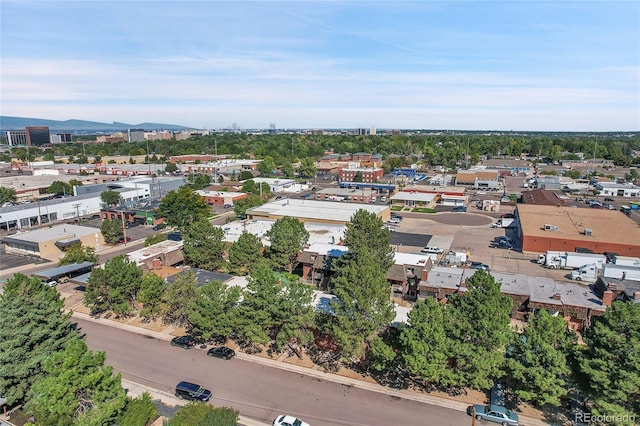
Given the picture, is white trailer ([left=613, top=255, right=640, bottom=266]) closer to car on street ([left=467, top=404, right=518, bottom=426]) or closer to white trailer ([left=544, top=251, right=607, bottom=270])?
white trailer ([left=544, top=251, right=607, bottom=270])

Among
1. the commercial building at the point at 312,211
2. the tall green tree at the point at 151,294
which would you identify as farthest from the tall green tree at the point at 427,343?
the commercial building at the point at 312,211

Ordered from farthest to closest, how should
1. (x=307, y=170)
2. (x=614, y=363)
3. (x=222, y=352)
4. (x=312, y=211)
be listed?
1. (x=307, y=170)
2. (x=312, y=211)
3. (x=222, y=352)
4. (x=614, y=363)

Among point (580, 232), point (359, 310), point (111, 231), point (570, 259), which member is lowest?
point (570, 259)

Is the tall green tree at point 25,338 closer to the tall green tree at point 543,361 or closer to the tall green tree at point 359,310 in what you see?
the tall green tree at point 359,310

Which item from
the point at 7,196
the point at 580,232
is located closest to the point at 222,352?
the point at 580,232

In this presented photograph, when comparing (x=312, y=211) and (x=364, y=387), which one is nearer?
(x=364, y=387)

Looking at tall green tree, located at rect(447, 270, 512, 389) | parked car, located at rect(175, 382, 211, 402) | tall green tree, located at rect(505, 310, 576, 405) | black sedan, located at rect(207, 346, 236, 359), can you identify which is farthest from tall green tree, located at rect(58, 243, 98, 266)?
tall green tree, located at rect(505, 310, 576, 405)

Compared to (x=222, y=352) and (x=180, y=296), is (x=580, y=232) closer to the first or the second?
(x=222, y=352)
